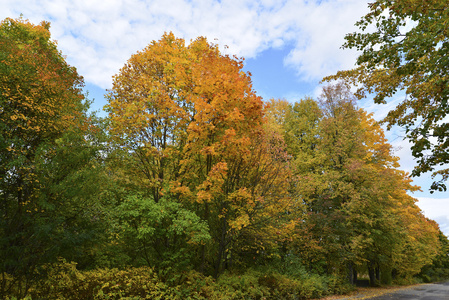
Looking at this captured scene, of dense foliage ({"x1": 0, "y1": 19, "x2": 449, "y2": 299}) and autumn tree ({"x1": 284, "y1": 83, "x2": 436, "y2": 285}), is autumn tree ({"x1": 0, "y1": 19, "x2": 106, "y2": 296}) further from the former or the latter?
autumn tree ({"x1": 284, "y1": 83, "x2": 436, "y2": 285})

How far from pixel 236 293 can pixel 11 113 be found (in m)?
13.1

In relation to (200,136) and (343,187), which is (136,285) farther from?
(343,187)

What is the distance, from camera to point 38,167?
11219mm

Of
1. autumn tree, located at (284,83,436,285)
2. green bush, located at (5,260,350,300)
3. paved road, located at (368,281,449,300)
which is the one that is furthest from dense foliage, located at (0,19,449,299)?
paved road, located at (368,281,449,300)

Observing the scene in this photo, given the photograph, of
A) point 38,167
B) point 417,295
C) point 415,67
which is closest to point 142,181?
point 38,167

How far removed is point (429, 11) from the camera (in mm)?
7215

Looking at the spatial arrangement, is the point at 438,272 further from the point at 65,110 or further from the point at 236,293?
the point at 65,110

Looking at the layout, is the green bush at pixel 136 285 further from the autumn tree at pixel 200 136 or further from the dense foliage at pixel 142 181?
the autumn tree at pixel 200 136

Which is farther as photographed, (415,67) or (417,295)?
(417,295)

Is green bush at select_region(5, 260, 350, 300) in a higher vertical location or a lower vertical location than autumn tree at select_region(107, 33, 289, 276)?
lower

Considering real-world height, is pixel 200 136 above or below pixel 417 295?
above

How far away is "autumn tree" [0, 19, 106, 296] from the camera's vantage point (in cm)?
1102

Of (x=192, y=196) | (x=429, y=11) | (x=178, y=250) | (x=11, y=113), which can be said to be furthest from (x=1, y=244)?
(x=429, y=11)

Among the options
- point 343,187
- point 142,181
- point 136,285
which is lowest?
point 136,285
